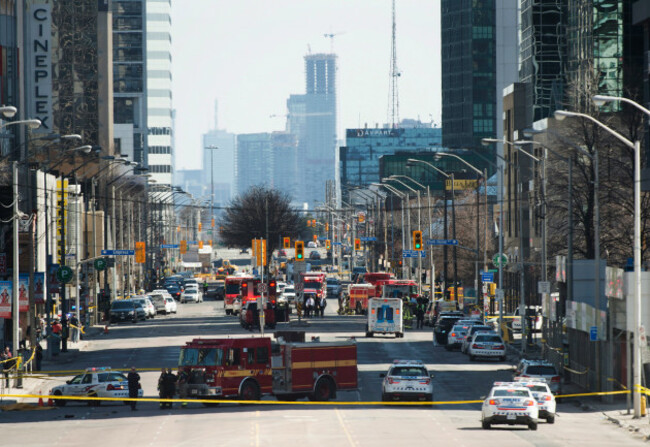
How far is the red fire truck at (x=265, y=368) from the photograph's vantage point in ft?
132

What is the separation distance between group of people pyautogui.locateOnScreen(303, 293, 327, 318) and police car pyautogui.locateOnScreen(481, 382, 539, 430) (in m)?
58.4

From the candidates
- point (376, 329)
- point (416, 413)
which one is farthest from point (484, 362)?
point (416, 413)

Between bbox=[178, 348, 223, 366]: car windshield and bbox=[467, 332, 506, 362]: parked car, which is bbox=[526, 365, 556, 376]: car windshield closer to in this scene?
bbox=[178, 348, 223, 366]: car windshield

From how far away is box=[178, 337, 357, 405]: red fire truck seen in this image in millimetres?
40375

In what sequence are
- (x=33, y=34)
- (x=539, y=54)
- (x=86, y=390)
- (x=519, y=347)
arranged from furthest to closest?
(x=539, y=54) → (x=33, y=34) → (x=519, y=347) → (x=86, y=390)

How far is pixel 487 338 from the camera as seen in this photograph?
202ft

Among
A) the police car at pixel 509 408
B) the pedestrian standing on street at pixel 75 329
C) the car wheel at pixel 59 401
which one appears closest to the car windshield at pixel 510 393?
the police car at pixel 509 408

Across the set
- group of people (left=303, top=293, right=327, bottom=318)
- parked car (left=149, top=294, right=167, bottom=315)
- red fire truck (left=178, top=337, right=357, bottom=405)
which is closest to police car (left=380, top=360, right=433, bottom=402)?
red fire truck (left=178, top=337, right=357, bottom=405)

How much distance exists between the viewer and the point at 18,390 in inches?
1905

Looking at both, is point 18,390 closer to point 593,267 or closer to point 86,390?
point 86,390

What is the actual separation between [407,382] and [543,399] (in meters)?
5.86

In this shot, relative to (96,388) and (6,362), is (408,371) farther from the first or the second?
(6,362)

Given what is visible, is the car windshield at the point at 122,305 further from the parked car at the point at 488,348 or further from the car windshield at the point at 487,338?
the car windshield at the point at 487,338

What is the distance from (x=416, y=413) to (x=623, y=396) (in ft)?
29.4
